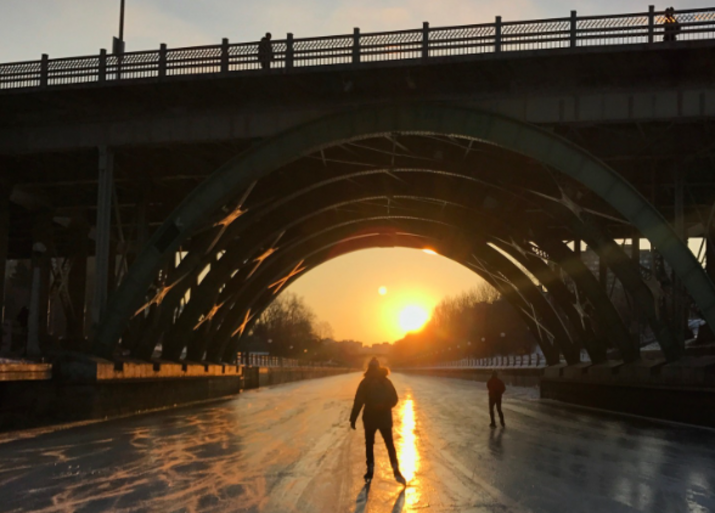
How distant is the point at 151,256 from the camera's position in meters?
25.6

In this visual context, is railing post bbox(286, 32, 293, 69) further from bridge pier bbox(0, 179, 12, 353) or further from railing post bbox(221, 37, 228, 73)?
bridge pier bbox(0, 179, 12, 353)

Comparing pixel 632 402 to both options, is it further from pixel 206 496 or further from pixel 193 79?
pixel 206 496

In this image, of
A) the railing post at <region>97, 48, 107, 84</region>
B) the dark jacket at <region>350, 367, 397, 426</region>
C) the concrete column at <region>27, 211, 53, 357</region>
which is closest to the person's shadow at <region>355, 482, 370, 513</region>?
the dark jacket at <region>350, 367, 397, 426</region>

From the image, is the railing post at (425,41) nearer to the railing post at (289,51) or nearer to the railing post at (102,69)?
the railing post at (289,51)

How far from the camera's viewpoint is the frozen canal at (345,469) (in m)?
9.53

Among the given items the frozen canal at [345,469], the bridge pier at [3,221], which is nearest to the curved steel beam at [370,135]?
the frozen canal at [345,469]

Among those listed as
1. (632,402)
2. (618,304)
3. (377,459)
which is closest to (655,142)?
(632,402)

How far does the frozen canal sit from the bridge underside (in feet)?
20.5

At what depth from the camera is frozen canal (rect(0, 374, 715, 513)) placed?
9.53m

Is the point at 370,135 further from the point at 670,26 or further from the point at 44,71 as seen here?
the point at 44,71

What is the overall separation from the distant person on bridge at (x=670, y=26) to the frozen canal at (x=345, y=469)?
1023 centimetres

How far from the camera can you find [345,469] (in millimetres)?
12430

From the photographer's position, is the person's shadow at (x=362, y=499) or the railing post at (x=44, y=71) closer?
the person's shadow at (x=362, y=499)

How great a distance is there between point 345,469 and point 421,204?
28.5 meters
